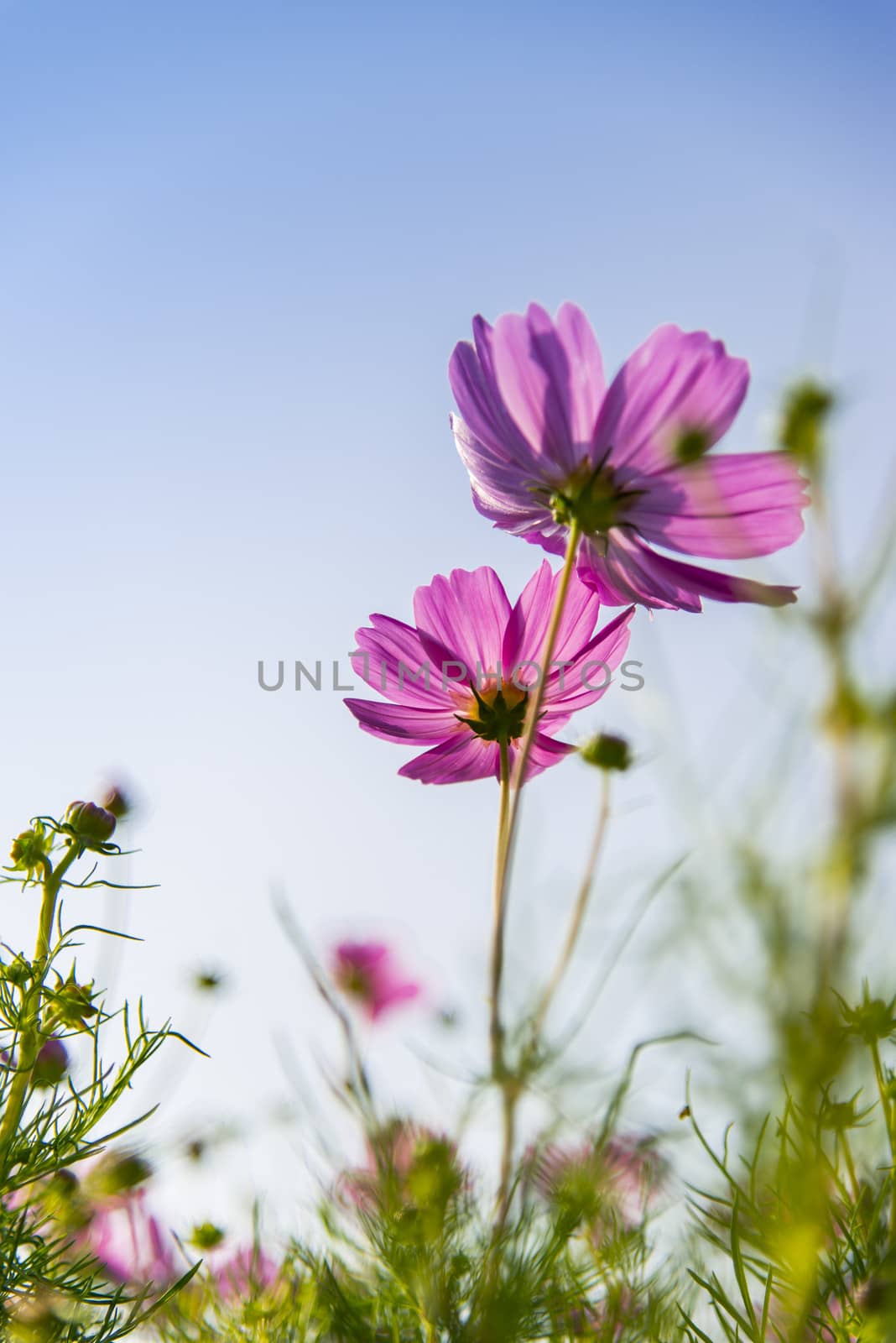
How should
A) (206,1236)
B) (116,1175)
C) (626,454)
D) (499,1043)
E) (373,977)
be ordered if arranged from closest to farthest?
(499,1043) → (626,454) → (116,1175) → (206,1236) → (373,977)

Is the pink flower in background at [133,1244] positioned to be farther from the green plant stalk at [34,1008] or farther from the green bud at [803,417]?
the green bud at [803,417]

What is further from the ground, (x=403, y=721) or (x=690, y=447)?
(x=690, y=447)

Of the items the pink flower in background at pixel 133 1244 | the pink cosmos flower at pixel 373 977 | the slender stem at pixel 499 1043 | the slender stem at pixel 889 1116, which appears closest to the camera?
the slender stem at pixel 499 1043

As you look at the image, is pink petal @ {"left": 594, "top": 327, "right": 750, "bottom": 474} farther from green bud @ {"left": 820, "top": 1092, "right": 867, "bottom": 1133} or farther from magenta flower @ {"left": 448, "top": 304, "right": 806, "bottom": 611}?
green bud @ {"left": 820, "top": 1092, "right": 867, "bottom": 1133}

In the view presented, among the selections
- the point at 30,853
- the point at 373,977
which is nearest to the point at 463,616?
the point at 30,853

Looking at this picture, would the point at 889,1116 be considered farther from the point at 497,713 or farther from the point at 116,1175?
the point at 116,1175

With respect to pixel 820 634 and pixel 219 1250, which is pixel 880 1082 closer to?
pixel 820 634

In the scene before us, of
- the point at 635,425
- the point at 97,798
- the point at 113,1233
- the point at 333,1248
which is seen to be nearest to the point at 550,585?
the point at 635,425

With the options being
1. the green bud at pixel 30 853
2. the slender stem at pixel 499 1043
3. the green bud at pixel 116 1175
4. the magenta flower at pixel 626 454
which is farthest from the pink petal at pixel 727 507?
the green bud at pixel 116 1175
